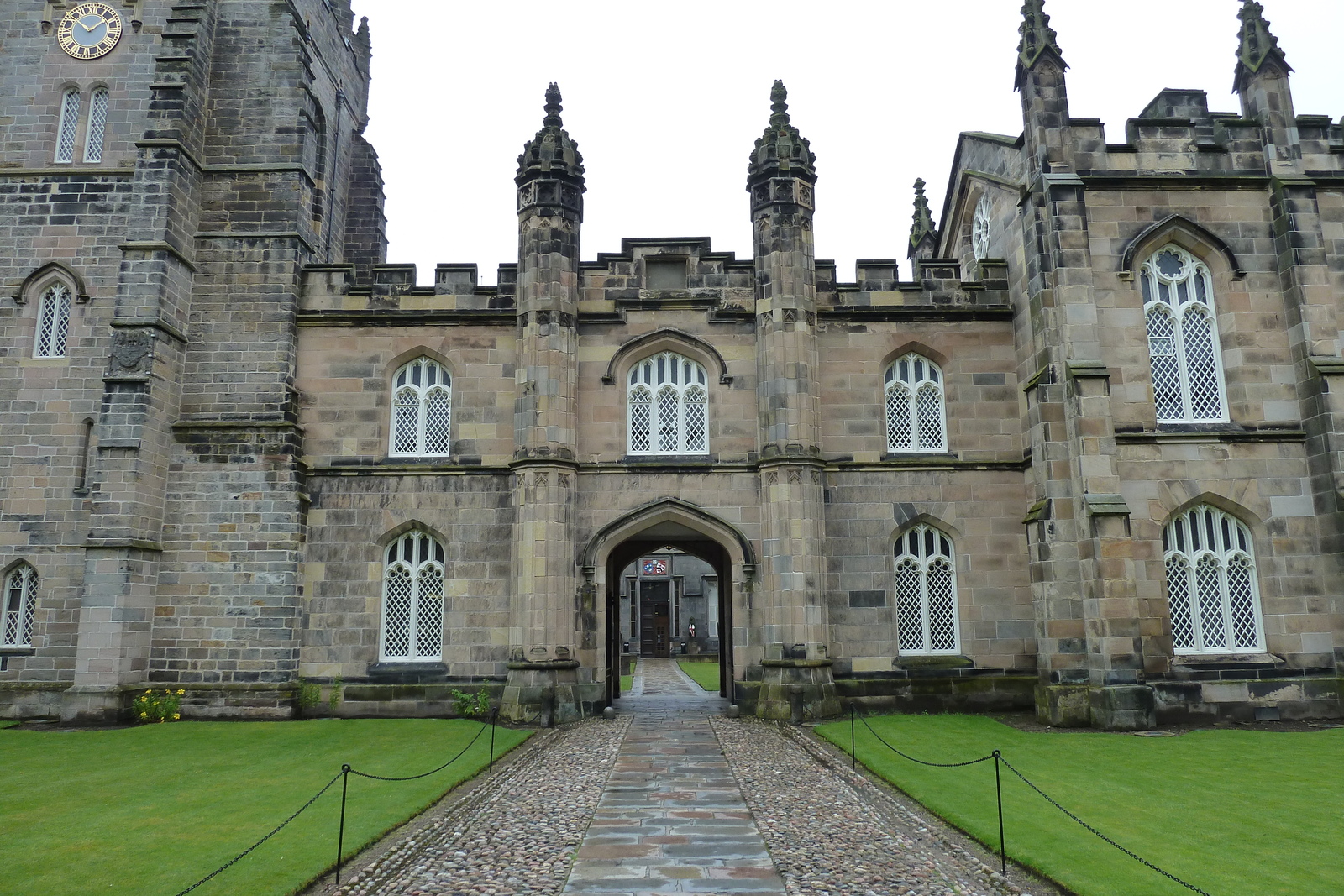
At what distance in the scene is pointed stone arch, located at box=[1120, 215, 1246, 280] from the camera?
1834cm

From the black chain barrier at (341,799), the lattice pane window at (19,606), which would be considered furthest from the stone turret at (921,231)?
the lattice pane window at (19,606)

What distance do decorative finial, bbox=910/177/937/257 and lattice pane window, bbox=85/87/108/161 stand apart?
21808 millimetres

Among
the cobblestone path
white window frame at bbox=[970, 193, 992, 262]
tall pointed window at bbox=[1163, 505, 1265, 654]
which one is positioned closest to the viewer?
the cobblestone path

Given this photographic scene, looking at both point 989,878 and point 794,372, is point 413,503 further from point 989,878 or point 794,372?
point 989,878

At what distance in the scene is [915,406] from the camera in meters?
20.1

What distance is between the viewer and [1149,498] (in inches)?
690

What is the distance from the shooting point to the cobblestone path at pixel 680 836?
26.4 feet

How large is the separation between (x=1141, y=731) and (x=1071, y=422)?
5658mm

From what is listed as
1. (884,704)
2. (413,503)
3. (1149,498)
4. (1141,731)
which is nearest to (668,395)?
(413,503)

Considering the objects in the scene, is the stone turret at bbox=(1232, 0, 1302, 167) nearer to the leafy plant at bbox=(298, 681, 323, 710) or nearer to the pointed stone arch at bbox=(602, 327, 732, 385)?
the pointed stone arch at bbox=(602, 327, 732, 385)

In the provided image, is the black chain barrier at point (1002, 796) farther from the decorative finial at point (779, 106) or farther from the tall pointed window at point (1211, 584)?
the decorative finial at point (779, 106)

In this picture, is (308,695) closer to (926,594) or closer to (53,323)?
(53,323)

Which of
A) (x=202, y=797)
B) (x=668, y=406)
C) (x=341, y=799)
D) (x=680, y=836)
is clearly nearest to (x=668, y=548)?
(x=668, y=406)

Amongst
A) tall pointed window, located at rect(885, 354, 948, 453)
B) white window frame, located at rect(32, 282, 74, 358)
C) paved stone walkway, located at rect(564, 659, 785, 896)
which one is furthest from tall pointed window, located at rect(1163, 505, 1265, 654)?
white window frame, located at rect(32, 282, 74, 358)
